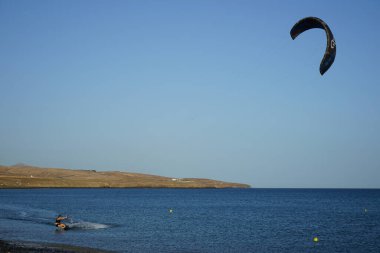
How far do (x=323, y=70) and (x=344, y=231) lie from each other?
43.4 meters

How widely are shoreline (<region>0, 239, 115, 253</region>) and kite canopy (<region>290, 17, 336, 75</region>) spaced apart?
23.0 m

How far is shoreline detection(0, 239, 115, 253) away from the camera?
3058 centimetres

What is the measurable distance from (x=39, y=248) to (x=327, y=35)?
84.7 ft

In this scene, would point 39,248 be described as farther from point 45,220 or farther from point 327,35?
point 45,220

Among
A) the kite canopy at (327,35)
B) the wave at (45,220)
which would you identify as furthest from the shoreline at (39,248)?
the kite canopy at (327,35)

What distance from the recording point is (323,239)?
4550cm

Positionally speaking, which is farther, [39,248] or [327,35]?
[39,248]

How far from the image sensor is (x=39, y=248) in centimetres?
3234

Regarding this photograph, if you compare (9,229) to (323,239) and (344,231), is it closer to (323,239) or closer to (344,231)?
(323,239)

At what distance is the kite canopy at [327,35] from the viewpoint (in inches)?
559

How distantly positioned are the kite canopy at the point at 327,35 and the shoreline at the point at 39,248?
23032 millimetres

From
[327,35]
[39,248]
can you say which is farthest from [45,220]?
[327,35]

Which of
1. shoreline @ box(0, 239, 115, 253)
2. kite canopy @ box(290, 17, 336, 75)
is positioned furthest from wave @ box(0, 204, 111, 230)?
kite canopy @ box(290, 17, 336, 75)

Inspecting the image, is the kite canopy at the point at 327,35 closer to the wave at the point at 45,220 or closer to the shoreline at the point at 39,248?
the shoreline at the point at 39,248
